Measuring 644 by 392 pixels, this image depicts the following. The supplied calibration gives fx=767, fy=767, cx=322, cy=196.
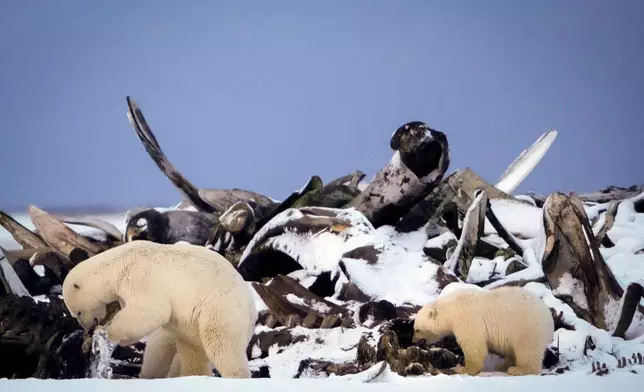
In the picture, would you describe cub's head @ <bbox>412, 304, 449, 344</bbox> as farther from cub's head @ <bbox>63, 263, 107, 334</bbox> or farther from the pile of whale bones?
cub's head @ <bbox>63, 263, 107, 334</bbox>

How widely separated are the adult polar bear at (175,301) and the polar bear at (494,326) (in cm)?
40

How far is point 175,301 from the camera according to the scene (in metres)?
1.30

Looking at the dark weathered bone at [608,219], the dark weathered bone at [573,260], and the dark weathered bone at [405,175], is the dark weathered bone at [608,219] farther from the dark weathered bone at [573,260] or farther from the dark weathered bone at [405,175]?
the dark weathered bone at [405,175]

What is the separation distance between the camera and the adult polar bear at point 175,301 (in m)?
1.27

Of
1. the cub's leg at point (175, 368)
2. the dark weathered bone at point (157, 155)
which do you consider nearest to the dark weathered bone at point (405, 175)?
the dark weathered bone at point (157, 155)

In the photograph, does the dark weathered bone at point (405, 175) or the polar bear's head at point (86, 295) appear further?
the dark weathered bone at point (405, 175)

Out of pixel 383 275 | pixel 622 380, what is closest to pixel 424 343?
pixel 383 275

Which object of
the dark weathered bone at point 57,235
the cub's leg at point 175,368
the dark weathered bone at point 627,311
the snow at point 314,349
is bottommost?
the cub's leg at point 175,368

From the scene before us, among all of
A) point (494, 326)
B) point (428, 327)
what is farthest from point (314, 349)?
point (494, 326)

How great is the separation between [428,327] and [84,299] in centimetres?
66

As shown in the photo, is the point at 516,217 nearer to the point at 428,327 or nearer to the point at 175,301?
the point at 428,327

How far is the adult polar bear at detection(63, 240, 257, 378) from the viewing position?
4.18ft

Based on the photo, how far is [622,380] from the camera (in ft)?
4.08

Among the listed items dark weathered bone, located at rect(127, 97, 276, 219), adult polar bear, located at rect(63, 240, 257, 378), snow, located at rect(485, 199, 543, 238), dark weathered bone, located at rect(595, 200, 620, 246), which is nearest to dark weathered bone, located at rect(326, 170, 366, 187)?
dark weathered bone, located at rect(127, 97, 276, 219)
